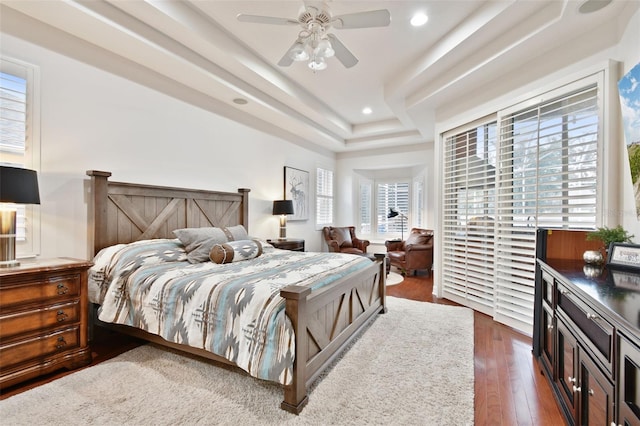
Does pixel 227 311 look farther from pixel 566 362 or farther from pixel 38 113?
pixel 38 113

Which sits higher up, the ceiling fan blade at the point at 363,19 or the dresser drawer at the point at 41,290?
the ceiling fan blade at the point at 363,19

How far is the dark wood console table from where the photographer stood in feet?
3.25

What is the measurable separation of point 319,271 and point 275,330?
892mm

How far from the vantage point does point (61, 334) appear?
2143 mm

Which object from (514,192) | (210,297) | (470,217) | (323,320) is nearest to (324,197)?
(470,217)

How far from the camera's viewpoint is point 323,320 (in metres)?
2.17

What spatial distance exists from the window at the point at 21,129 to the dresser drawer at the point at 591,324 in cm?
362

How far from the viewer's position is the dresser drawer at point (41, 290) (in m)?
1.89

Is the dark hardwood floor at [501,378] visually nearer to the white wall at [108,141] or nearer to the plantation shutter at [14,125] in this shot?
the white wall at [108,141]

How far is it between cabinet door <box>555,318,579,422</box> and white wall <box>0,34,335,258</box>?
144 inches

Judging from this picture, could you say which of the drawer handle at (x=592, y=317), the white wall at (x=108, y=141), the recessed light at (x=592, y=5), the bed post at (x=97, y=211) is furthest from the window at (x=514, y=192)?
the bed post at (x=97, y=211)

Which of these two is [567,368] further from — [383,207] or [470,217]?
[383,207]

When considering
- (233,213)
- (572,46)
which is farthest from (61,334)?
(572,46)

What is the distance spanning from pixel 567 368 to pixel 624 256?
75cm
